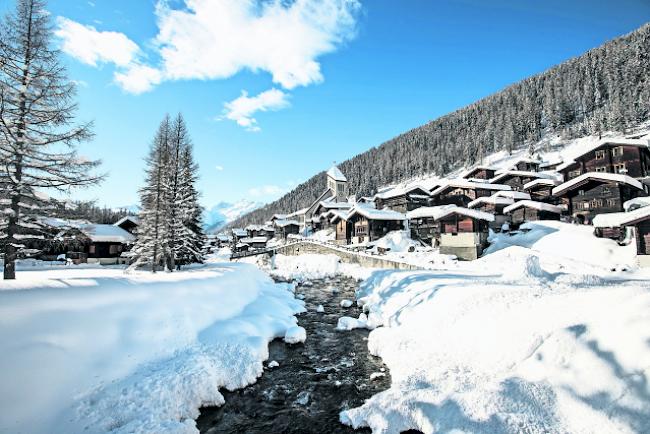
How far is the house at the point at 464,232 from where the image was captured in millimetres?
30188

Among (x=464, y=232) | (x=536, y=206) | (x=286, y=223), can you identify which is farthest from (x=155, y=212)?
(x=286, y=223)

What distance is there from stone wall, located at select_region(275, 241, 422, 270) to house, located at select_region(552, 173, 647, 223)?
22.5 m

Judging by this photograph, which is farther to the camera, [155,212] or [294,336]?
[155,212]

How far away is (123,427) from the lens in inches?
236

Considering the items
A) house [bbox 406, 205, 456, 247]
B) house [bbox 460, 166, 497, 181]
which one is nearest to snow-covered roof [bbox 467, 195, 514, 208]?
house [bbox 406, 205, 456, 247]

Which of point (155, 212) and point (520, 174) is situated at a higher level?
point (520, 174)

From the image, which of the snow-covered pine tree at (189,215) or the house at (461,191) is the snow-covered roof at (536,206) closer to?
the house at (461,191)

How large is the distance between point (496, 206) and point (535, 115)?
3021 inches

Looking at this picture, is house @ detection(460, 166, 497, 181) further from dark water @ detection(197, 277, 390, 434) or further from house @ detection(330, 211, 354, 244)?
dark water @ detection(197, 277, 390, 434)

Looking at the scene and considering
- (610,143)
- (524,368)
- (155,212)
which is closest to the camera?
(524,368)

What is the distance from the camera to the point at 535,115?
9312cm

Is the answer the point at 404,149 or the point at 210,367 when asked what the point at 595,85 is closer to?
the point at 404,149

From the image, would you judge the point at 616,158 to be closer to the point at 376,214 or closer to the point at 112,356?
the point at 376,214

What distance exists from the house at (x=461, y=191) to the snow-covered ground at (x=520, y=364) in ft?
118
